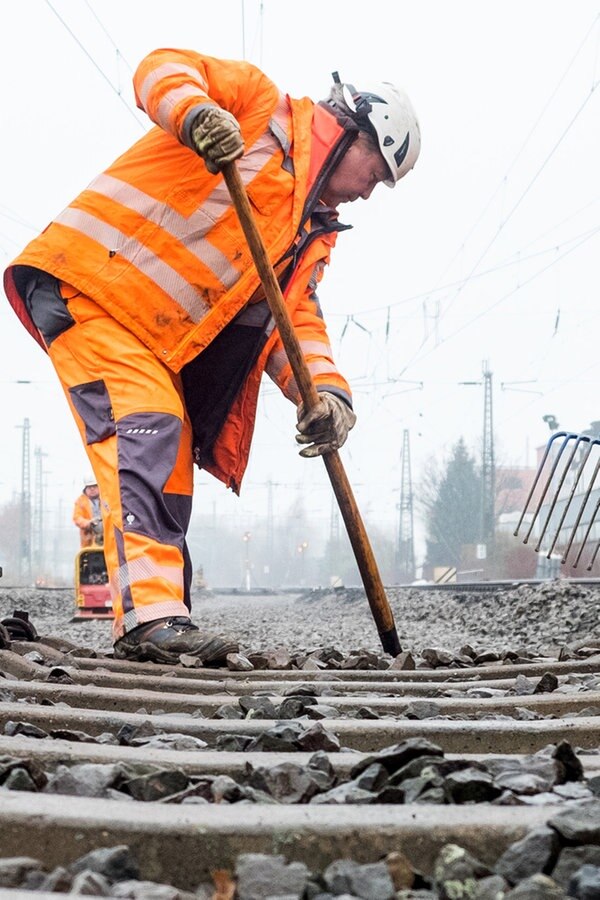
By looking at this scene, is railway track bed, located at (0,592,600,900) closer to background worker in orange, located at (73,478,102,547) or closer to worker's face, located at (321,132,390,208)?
worker's face, located at (321,132,390,208)

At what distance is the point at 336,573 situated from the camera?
2822 inches

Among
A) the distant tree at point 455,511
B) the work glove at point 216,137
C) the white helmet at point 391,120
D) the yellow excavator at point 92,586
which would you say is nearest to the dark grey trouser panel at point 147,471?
the work glove at point 216,137

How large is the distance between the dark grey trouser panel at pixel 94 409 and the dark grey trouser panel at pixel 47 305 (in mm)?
213

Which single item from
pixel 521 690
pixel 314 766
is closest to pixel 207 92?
pixel 521 690

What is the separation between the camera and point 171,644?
10.2 ft

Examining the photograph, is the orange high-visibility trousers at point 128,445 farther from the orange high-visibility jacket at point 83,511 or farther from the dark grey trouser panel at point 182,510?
the orange high-visibility jacket at point 83,511

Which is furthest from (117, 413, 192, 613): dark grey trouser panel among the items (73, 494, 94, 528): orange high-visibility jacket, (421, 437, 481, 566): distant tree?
(421, 437, 481, 566): distant tree

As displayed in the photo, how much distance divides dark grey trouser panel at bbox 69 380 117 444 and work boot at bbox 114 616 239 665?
0.63 meters

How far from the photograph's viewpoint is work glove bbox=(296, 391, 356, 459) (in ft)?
12.5

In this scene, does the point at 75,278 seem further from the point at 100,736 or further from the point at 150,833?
the point at 150,833

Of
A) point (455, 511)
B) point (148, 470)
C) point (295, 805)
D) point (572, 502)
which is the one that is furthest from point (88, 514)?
point (455, 511)

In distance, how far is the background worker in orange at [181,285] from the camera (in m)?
3.31

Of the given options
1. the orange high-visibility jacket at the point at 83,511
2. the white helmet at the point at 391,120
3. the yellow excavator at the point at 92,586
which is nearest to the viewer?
the white helmet at the point at 391,120

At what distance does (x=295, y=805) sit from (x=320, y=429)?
2.66 m
